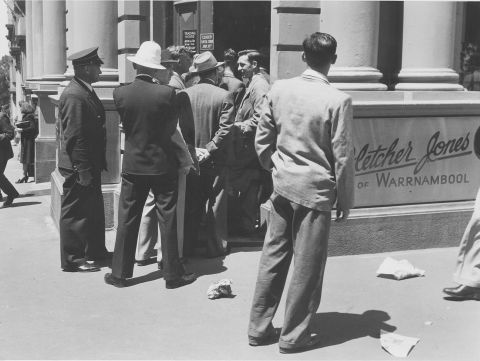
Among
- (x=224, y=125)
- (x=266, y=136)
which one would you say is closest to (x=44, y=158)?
(x=224, y=125)

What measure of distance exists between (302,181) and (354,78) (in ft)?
10.1

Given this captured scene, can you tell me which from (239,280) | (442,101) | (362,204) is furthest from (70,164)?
(442,101)

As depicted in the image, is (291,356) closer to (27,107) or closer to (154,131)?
(154,131)

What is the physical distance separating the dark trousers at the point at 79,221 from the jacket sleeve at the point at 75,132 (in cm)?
18

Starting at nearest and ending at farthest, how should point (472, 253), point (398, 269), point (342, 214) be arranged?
point (342, 214)
point (472, 253)
point (398, 269)

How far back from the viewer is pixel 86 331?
5.51 m

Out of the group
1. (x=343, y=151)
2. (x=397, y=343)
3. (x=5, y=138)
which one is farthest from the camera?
(x=5, y=138)

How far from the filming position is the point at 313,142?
16.1 feet

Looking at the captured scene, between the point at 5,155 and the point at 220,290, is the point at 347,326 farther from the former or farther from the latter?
the point at 5,155

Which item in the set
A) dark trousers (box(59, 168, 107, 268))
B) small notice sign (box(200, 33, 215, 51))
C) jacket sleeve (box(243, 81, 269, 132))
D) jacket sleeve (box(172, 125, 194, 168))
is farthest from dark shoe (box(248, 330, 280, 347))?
small notice sign (box(200, 33, 215, 51))

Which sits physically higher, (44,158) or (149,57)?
(149,57)

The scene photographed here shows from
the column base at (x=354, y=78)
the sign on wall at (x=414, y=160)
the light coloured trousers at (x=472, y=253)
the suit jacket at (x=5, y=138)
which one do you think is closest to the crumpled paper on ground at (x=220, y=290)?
the light coloured trousers at (x=472, y=253)

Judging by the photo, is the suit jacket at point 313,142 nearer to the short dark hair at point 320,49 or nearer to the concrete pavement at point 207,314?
the short dark hair at point 320,49

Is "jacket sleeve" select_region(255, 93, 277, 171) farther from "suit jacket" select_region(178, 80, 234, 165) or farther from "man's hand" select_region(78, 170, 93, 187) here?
"man's hand" select_region(78, 170, 93, 187)
